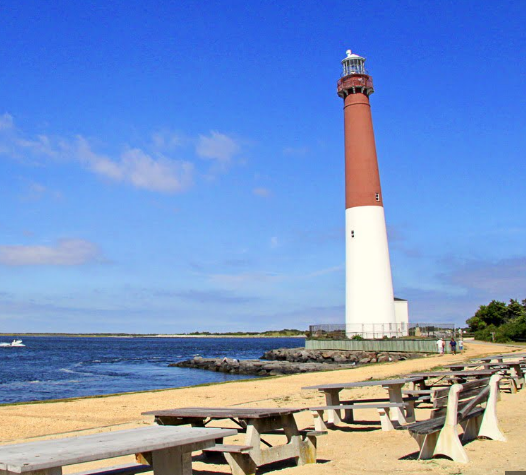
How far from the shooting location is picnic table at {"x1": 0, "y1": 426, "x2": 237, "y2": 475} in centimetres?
421

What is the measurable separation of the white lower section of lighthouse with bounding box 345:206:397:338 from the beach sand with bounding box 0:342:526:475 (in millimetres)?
14225

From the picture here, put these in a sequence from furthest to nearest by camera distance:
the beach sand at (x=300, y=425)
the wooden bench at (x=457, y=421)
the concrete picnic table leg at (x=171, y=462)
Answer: the wooden bench at (x=457, y=421)
the beach sand at (x=300, y=425)
the concrete picnic table leg at (x=171, y=462)

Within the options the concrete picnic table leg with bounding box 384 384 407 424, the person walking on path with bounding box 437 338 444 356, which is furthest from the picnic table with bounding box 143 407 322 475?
the person walking on path with bounding box 437 338 444 356

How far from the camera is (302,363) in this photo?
35906mm

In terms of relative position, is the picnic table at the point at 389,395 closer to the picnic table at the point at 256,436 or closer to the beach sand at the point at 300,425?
the beach sand at the point at 300,425

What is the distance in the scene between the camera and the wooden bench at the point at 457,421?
697 cm

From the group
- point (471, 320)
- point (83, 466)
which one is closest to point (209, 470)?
point (83, 466)

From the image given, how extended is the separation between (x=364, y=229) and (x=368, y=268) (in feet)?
7.37

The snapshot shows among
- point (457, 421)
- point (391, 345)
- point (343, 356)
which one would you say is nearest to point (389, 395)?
point (457, 421)

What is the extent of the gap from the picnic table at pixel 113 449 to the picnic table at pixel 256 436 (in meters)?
0.86

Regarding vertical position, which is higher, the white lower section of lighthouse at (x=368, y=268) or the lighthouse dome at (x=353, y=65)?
the lighthouse dome at (x=353, y=65)

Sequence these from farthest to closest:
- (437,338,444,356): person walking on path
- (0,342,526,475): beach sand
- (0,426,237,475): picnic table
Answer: (437,338,444,356): person walking on path
(0,342,526,475): beach sand
(0,426,237,475): picnic table

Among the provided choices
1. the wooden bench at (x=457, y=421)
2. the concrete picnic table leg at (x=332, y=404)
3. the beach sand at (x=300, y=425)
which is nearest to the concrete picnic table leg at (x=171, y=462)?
the beach sand at (x=300, y=425)

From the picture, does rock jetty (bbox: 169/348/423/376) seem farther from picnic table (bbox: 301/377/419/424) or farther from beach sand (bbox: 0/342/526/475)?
picnic table (bbox: 301/377/419/424)
